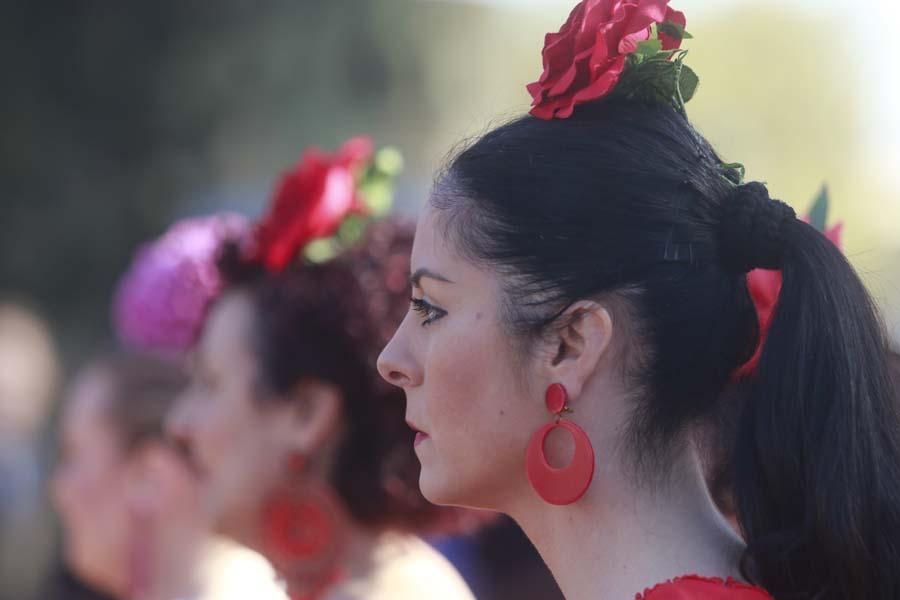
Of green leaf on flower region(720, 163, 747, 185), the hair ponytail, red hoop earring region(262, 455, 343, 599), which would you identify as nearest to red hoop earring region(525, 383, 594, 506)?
the hair ponytail

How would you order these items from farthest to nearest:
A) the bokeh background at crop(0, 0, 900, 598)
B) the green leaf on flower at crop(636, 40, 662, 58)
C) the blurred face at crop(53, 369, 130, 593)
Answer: the bokeh background at crop(0, 0, 900, 598)
the blurred face at crop(53, 369, 130, 593)
the green leaf on flower at crop(636, 40, 662, 58)

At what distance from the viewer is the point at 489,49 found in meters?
8.41

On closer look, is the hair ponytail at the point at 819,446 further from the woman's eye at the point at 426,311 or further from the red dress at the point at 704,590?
the woman's eye at the point at 426,311

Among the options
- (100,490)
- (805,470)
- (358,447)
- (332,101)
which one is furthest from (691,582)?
(332,101)

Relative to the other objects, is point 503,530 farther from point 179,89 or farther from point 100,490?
point 179,89

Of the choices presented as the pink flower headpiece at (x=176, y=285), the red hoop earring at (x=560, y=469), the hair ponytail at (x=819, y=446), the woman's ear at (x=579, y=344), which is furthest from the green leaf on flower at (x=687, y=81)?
the pink flower headpiece at (x=176, y=285)

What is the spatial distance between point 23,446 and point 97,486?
194cm

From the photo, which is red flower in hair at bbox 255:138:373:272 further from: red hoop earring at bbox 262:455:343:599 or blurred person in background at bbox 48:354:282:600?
blurred person in background at bbox 48:354:282:600

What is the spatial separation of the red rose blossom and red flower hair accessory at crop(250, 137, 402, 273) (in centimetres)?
144

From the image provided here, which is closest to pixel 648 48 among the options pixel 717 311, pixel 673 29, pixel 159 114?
pixel 673 29

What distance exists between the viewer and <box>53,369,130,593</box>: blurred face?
4430 millimetres

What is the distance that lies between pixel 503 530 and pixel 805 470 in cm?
272

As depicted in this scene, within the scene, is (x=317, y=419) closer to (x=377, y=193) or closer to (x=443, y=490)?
(x=377, y=193)

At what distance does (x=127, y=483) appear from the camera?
14.4 ft
